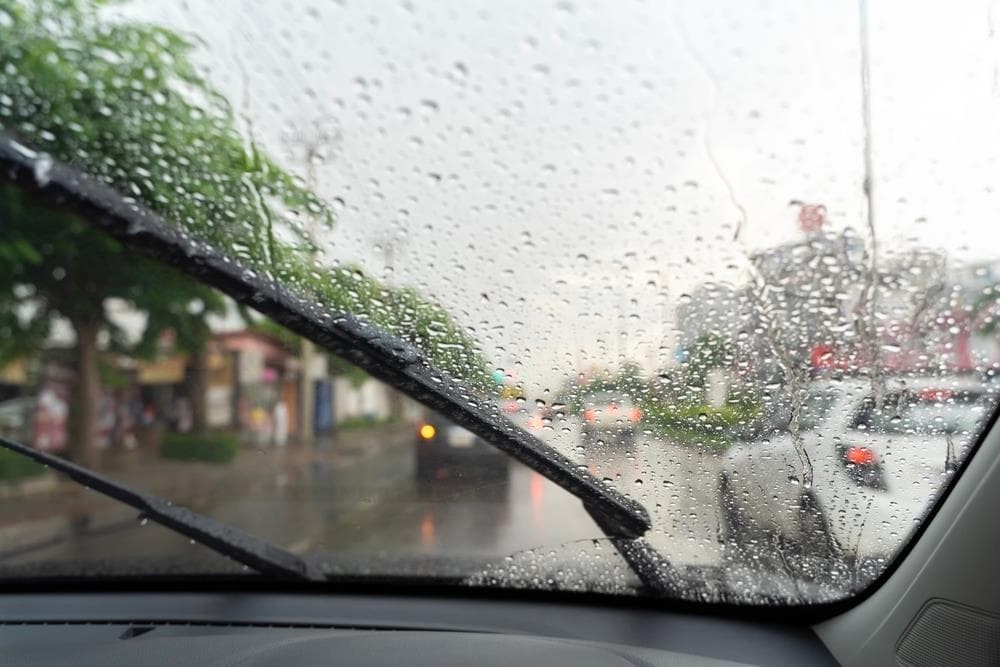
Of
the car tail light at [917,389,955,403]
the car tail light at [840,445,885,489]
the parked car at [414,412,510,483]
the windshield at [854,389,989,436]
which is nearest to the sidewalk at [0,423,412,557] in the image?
the parked car at [414,412,510,483]

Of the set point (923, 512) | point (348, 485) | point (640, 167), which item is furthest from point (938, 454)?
point (348, 485)

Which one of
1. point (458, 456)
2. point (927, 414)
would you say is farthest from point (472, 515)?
point (927, 414)

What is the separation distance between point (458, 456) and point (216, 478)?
5.48 m

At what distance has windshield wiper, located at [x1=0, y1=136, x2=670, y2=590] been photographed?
3.07 meters

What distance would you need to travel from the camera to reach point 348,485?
6582 millimetres

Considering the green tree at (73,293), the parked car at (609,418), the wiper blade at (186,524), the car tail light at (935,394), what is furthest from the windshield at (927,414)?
the green tree at (73,293)

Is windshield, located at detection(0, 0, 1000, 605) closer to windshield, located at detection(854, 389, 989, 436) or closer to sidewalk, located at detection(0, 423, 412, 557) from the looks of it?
windshield, located at detection(854, 389, 989, 436)

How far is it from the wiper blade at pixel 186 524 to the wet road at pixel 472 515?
21.4 inches

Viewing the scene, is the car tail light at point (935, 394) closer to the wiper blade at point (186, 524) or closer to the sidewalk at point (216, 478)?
the wiper blade at point (186, 524)

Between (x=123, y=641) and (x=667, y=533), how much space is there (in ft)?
7.23

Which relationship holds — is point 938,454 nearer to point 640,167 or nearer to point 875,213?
point 875,213

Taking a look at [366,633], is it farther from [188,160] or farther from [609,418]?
[188,160]

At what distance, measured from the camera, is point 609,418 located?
134 inches

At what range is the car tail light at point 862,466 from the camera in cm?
297
